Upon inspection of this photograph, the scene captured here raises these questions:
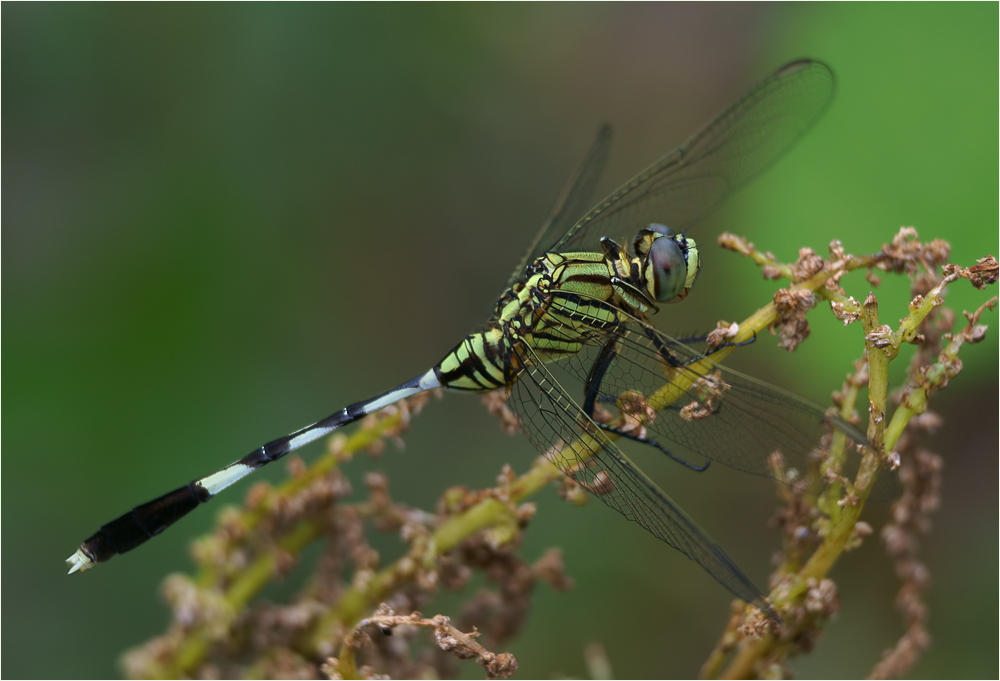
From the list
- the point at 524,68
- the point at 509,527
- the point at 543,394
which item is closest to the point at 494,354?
the point at 543,394

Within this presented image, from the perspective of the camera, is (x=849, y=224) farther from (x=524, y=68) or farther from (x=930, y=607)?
(x=524, y=68)

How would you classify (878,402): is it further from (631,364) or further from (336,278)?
(336,278)

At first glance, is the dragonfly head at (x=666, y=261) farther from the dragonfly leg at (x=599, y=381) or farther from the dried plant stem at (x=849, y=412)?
the dried plant stem at (x=849, y=412)

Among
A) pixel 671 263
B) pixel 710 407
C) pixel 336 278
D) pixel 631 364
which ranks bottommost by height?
pixel 710 407

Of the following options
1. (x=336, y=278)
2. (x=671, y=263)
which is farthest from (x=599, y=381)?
(x=336, y=278)

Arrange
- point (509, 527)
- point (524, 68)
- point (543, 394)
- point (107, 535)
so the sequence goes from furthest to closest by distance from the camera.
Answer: point (524, 68)
point (107, 535)
point (543, 394)
point (509, 527)

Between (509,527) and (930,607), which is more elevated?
(509,527)
